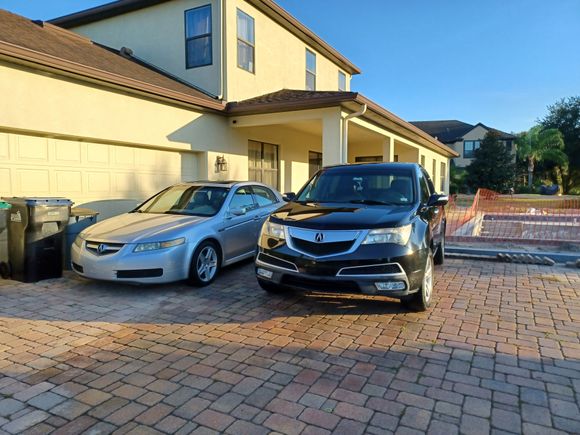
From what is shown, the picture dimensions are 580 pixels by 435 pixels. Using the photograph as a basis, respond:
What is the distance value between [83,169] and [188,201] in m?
2.66

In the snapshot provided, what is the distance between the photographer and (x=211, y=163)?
1066cm

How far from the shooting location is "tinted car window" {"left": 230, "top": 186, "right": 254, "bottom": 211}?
6.73 m

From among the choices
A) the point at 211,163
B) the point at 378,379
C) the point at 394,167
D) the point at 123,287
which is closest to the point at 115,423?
the point at 378,379

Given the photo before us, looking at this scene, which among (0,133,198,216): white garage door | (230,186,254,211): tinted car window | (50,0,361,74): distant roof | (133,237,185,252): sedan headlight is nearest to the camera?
(133,237,185,252): sedan headlight

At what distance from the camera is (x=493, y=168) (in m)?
38.7

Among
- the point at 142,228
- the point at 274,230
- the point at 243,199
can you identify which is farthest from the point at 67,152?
the point at 274,230

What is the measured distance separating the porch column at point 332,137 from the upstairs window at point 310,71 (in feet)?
19.6

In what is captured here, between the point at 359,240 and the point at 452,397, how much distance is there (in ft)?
5.65

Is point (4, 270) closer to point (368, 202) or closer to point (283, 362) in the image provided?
point (283, 362)

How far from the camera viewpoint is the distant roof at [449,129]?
4840 cm

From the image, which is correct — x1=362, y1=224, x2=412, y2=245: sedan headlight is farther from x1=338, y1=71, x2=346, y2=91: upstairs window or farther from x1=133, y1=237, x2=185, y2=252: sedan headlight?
x1=338, y1=71, x2=346, y2=91: upstairs window

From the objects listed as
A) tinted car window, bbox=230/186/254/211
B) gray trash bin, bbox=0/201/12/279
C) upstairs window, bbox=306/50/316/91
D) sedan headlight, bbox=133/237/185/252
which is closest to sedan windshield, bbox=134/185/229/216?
tinted car window, bbox=230/186/254/211

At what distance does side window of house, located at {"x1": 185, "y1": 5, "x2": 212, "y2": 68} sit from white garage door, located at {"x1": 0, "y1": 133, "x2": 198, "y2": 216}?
297 cm

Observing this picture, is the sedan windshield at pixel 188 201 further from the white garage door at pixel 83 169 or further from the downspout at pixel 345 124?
the downspout at pixel 345 124
